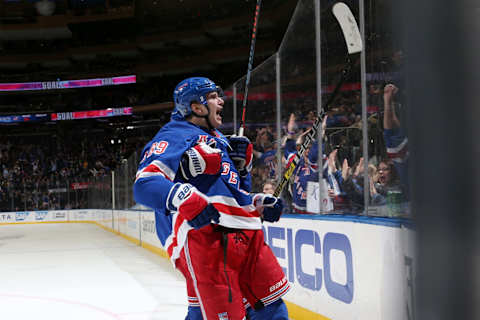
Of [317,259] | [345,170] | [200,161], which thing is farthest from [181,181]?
[317,259]

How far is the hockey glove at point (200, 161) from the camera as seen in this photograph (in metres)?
1.83

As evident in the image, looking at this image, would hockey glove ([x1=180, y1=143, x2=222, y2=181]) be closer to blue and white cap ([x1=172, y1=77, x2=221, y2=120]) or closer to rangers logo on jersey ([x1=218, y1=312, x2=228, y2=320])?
blue and white cap ([x1=172, y1=77, x2=221, y2=120])

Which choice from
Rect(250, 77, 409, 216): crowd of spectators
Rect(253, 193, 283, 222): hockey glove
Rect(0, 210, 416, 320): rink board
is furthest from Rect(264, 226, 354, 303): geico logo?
Rect(253, 193, 283, 222): hockey glove

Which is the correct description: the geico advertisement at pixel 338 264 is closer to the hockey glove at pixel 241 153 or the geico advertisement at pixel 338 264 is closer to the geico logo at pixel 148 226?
the hockey glove at pixel 241 153

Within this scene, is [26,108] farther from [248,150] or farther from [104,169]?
[248,150]

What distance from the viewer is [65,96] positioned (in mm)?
26234

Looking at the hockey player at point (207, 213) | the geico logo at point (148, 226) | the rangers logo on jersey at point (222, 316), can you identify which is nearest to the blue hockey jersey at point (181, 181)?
the hockey player at point (207, 213)

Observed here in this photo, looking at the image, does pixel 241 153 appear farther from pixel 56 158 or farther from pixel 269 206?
pixel 56 158

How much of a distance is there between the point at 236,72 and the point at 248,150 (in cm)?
2060

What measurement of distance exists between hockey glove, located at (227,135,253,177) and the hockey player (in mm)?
41

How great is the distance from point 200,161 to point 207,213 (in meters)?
0.27

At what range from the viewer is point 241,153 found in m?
2.09

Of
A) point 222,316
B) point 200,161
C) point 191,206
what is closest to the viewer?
point 191,206

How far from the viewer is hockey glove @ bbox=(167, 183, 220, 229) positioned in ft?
5.26
